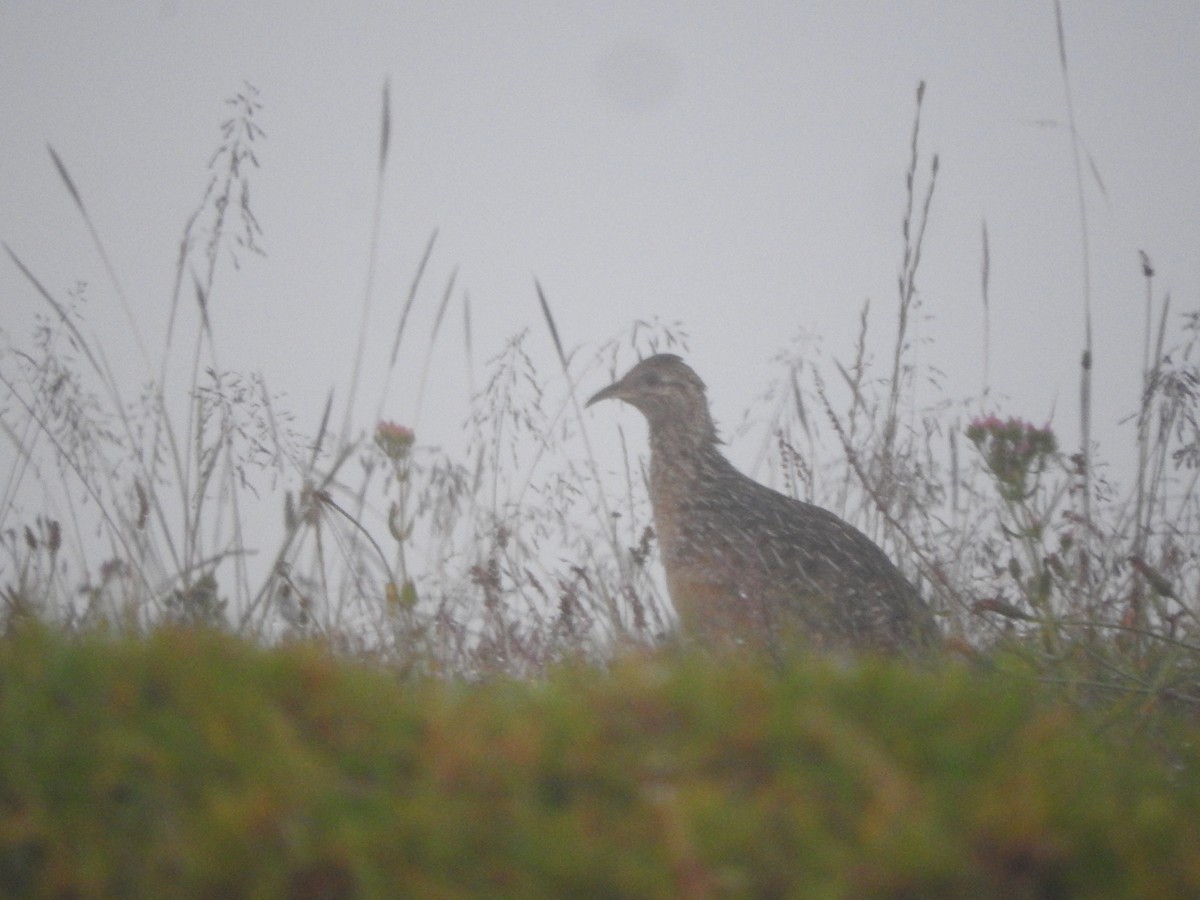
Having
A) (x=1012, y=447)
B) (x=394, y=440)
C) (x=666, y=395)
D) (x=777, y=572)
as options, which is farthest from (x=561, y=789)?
(x=666, y=395)

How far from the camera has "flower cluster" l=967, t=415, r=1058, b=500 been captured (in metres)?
3.88

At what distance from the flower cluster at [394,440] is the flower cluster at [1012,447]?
80.5 inches

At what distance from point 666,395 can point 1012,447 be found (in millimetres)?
3275

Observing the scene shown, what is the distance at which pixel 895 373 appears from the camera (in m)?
5.62

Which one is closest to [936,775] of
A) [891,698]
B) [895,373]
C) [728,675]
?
[891,698]

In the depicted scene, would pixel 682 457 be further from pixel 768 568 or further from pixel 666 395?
pixel 768 568

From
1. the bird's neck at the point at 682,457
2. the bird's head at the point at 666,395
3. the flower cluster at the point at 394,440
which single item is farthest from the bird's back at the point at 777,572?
the flower cluster at the point at 394,440

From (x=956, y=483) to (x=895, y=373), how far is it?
2.67ft

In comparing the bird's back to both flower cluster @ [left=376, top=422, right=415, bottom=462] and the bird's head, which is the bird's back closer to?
the bird's head

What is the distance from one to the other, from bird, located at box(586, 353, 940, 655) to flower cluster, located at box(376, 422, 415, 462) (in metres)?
1.21

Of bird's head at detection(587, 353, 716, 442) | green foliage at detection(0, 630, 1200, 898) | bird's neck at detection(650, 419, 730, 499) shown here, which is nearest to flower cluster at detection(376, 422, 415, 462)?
bird's neck at detection(650, 419, 730, 499)

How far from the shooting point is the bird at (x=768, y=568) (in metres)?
5.06

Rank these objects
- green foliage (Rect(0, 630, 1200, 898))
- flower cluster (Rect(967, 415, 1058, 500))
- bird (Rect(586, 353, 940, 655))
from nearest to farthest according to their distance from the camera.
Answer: green foliage (Rect(0, 630, 1200, 898)) → flower cluster (Rect(967, 415, 1058, 500)) → bird (Rect(586, 353, 940, 655))

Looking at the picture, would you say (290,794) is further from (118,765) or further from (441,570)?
(441,570)
